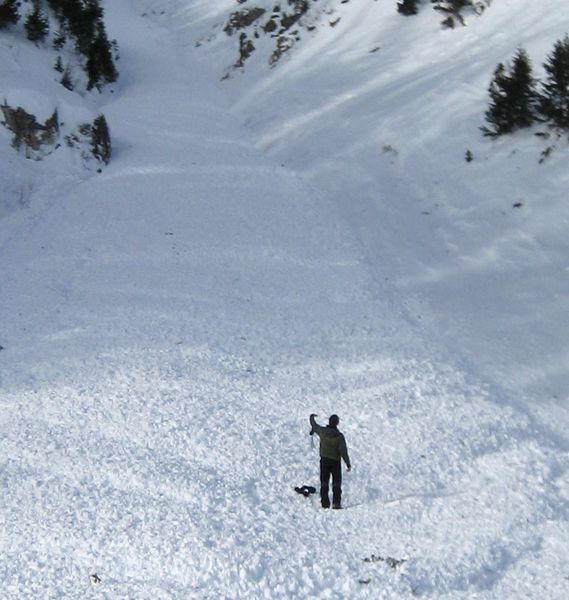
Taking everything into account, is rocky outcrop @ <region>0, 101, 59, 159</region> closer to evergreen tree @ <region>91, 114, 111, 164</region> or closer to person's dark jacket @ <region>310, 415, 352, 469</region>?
evergreen tree @ <region>91, 114, 111, 164</region>

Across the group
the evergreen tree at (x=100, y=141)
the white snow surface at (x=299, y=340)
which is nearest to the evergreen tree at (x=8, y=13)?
the white snow surface at (x=299, y=340)

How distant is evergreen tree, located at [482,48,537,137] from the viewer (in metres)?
17.9

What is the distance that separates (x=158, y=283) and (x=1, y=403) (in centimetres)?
548

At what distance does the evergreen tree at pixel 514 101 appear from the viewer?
703 inches

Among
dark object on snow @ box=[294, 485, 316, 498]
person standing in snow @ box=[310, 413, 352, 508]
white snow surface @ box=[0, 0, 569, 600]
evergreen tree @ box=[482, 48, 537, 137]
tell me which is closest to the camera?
white snow surface @ box=[0, 0, 569, 600]

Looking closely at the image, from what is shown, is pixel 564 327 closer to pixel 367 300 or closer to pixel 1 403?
pixel 367 300

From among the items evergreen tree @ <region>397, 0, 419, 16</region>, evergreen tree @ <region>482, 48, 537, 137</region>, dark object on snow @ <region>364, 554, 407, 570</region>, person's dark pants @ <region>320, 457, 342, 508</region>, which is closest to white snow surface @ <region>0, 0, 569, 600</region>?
dark object on snow @ <region>364, 554, 407, 570</region>

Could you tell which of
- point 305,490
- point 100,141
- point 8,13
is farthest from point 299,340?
point 8,13

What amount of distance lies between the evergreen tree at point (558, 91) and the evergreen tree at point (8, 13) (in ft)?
63.1

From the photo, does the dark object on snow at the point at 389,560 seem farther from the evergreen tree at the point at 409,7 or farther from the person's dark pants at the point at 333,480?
the evergreen tree at the point at 409,7

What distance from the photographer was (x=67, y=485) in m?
9.98

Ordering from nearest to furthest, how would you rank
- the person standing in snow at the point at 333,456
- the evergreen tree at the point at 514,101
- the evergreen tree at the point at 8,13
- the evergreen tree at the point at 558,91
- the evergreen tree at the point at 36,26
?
the person standing in snow at the point at 333,456 → the evergreen tree at the point at 558,91 → the evergreen tree at the point at 514,101 → the evergreen tree at the point at 8,13 → the evergreen tree at the point at 36,26

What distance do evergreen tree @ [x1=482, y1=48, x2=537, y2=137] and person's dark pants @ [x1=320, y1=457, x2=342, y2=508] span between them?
480 inches

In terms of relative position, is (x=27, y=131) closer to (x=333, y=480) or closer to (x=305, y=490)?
(x=305, y=490)
